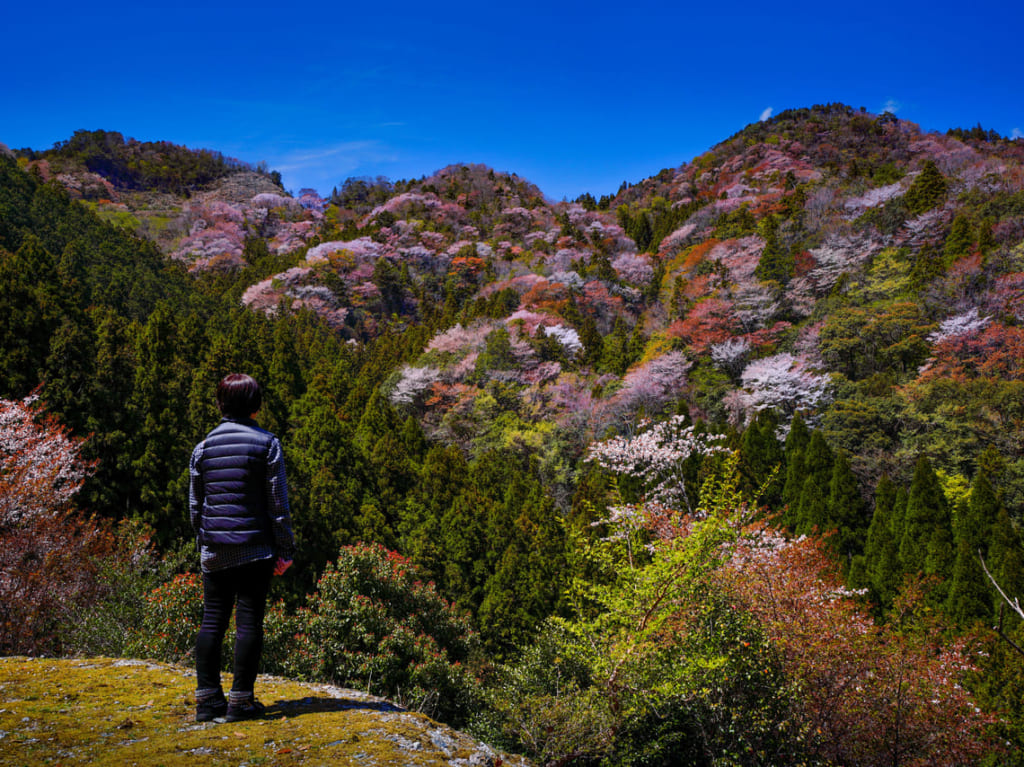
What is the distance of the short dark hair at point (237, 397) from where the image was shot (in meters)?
2.62

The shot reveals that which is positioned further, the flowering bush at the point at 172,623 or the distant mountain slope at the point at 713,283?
the distant mountain slope at the point at 713,283

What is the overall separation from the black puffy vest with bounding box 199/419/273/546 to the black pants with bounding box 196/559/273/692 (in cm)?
17

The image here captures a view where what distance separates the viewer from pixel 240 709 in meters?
2.57

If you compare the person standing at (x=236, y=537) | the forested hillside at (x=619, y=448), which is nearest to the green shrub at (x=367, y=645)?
the forested hillside at (x=619, y=448)

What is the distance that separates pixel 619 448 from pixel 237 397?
1528 cm

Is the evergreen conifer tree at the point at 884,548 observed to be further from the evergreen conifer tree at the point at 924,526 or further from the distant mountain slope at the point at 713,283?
the distant mountain slope at the point at 713,283

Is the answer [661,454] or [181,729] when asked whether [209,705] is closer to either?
[181,729]

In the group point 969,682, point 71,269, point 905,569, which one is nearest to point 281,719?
point 969,682

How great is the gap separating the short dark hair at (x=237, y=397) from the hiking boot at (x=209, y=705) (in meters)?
1.34

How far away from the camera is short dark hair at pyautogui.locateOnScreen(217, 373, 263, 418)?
2.62 meters

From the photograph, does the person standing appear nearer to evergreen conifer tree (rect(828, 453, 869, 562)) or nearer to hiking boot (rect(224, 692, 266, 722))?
hiking boot (rect(224, 692, 266, 722))

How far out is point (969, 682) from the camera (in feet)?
28.6

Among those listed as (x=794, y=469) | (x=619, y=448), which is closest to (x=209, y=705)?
(x=619, y=448)

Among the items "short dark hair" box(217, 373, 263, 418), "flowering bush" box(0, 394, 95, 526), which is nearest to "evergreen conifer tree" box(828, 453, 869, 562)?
→ "short dark hair" box(217, 373, 263, 418)
